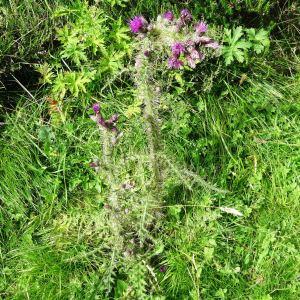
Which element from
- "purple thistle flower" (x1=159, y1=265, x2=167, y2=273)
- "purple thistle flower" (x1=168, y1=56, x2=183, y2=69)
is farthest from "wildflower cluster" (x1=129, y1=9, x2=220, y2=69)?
"purple thistle flower" (x1=159, y1=265, x2=167, y2=273)

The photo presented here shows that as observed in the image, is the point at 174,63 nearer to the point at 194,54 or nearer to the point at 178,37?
the point at 194,54

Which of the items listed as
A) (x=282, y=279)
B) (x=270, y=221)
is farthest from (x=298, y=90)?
(x=282, y=279)

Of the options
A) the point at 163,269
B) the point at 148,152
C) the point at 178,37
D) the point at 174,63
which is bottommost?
the point at 163,269

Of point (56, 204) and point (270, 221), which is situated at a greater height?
point (56, 204)

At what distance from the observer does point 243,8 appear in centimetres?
322

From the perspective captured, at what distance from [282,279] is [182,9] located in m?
1.82

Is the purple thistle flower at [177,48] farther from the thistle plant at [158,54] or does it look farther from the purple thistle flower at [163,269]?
the purple thistle flower at [163,269]

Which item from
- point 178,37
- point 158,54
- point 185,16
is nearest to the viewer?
point 178,37

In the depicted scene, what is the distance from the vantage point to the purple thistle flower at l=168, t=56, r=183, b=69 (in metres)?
2.96

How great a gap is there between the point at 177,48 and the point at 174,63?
0.42 ft

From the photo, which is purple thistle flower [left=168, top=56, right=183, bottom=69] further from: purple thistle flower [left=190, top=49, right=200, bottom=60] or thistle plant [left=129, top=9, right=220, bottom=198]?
purple thistle flower [left=190, top=49, right=200, bottom=60]

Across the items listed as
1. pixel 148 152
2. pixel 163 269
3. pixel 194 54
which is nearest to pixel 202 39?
pixel 194 54

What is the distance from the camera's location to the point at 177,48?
288 cm

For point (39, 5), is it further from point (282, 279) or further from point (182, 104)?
point (282, 279)
